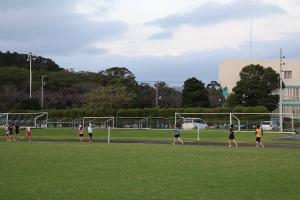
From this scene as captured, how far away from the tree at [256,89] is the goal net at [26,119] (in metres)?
31.5

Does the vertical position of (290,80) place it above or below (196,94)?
above

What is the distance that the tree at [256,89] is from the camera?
81.2 metres

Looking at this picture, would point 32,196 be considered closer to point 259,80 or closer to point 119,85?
point 259,80

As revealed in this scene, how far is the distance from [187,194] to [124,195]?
1606mm

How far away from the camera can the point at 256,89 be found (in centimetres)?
8131

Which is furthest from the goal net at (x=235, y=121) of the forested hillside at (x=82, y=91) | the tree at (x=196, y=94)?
the forested hillside at (x=82, y=91)

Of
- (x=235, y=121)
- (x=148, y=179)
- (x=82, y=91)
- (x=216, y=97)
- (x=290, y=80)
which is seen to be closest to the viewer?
(x=148, y=179)

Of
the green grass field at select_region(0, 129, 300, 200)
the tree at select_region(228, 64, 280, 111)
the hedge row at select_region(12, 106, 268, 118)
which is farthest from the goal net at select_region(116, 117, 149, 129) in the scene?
the green grass field at select_region(0, 129, 300, 200)

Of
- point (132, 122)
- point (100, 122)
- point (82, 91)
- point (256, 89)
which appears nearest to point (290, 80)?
point (256, 89)

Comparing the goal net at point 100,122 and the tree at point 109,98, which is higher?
the tree at point 109,98

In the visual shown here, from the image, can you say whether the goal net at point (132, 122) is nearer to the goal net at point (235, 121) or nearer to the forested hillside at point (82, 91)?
the goal net at point (235, 121)

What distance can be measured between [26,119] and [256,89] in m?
37.5

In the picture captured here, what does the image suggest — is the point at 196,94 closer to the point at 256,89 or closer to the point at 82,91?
the point at 256,89

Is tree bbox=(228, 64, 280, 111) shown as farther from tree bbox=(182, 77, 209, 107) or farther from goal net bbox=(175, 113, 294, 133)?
goal net bbox=(175, 113, 294, 133)
